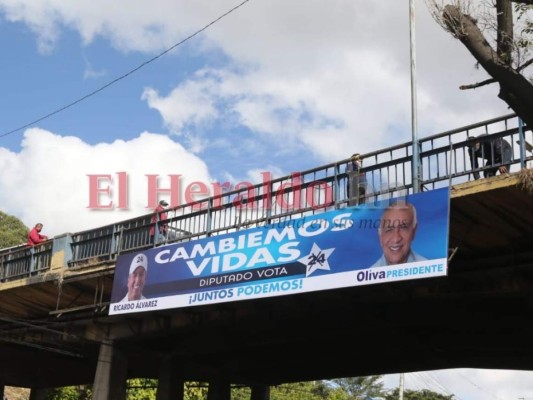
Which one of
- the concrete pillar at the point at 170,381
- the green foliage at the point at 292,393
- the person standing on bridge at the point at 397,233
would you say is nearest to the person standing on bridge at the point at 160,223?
the concrete pillar at the point at 170,381

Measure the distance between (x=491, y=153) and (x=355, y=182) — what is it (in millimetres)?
3075

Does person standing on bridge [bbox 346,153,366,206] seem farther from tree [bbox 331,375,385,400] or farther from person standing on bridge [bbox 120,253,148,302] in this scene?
tree [bbox 331,375,385,400]

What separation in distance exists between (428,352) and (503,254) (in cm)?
873

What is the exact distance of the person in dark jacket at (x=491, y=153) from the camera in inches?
480

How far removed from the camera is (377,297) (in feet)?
50.0

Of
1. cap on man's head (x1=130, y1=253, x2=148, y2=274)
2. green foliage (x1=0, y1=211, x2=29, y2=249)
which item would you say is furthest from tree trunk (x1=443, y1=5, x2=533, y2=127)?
green foliage (x1=0, y1=211, x2=29, y2=249)

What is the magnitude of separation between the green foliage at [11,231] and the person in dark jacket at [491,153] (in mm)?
59045

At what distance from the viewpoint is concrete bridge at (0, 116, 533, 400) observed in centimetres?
1331

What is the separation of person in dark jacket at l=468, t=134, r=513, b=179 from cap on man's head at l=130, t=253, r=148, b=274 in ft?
29.1

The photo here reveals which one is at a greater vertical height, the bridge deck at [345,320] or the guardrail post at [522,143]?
the guardrail post at [522,143]

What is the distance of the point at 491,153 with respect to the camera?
1248 centimetres

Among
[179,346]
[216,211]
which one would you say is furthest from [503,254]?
[179,346]

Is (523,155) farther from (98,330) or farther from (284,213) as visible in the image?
(98,330)

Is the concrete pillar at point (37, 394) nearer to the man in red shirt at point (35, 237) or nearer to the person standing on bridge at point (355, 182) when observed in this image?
the man in red shirt at point (35, 237)
